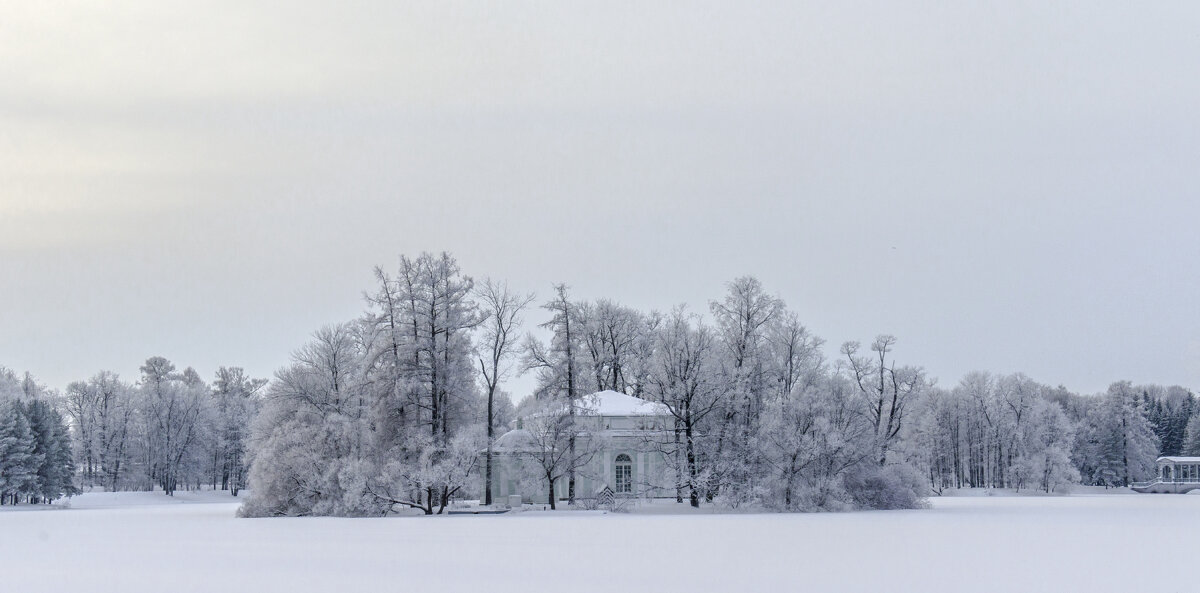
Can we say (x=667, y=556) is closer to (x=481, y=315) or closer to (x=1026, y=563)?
(x=1026, y=563)

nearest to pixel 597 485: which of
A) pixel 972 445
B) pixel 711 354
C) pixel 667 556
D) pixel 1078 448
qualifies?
pixel 711 354

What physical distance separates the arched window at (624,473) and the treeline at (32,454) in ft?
133

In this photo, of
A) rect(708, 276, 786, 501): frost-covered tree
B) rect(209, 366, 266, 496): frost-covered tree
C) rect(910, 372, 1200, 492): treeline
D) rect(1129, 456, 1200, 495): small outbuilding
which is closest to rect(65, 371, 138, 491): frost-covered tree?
rect(209, 366, 266, 496): frost-covered tree

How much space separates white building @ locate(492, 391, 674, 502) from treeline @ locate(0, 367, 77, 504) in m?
35.0

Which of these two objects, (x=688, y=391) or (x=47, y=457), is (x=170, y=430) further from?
(x=688, y=391)

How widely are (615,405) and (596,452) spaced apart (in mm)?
4470

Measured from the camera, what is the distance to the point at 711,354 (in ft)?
208

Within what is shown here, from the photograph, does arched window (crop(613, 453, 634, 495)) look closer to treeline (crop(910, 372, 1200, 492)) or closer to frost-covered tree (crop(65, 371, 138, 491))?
treeline (crop(910, 372, 1200, 492))

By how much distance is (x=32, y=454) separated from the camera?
7856 centimetres

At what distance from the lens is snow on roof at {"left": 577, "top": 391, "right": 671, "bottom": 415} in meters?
62.9

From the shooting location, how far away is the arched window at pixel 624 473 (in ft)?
212

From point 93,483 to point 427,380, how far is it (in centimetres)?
6569

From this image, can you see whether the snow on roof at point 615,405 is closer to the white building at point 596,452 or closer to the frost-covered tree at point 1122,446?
the white building at point 596,452

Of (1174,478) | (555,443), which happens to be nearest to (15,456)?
(555,443)
